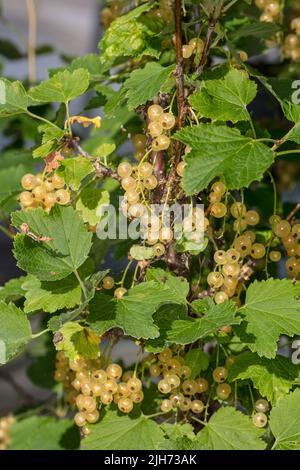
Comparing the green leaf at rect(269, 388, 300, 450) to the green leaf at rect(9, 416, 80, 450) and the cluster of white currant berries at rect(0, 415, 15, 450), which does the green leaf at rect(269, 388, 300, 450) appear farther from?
the cluster of white currant berries at rect(0, 415, 15, 450)

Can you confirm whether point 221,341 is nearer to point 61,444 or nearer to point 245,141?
point 245,141

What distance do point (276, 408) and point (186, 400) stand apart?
12 cm

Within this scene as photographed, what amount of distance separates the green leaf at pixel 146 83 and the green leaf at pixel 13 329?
29 centimetres

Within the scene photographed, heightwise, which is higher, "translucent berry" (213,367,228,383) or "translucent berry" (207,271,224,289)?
"translucent berry" (207,271,224,289)

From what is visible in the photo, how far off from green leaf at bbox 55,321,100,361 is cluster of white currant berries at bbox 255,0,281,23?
2.00 ft

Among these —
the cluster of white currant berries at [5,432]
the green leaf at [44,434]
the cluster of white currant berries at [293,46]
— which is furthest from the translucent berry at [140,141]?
the cluster of white currant berries at [5,432]

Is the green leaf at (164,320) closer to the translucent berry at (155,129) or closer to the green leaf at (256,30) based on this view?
the translucent berry at (155,129)

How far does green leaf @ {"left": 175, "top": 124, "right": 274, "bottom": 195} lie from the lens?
0.79 m

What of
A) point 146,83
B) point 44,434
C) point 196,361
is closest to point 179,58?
point 146,83

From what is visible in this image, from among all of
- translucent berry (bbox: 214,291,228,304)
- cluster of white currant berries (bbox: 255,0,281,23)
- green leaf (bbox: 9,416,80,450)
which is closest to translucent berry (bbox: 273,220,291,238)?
translucent berry (bbox: 214,291,228,304)

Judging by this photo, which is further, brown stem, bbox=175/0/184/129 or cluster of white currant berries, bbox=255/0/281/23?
cluster of white currant berries, bbox=255/0/281/23

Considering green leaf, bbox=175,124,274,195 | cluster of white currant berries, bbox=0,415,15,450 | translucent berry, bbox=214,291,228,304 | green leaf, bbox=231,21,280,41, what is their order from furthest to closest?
1. cluster of white currant berries, bbox=0,415,15,450
2. green leaf, bbox=231,21,280,41
3. translucent berry, bbox=214,291,228,304
4. green leaf, bbox=175,124,274,195

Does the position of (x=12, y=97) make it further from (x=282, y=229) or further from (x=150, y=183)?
(x=282, y=229)
